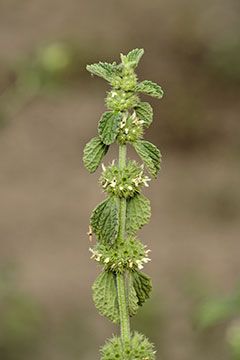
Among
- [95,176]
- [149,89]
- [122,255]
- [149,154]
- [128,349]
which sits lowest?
[128,349]

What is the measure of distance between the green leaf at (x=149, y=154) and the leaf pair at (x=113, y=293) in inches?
6.5

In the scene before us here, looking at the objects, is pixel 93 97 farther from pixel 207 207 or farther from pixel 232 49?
pixel 207 207

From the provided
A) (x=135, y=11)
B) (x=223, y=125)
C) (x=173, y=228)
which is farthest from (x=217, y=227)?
(x=135, y=11)

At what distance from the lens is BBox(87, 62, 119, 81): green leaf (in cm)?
163

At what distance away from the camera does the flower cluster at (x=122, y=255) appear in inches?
62.6

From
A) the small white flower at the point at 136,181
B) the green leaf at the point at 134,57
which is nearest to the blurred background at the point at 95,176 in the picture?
the green leaf at the point at 134,57

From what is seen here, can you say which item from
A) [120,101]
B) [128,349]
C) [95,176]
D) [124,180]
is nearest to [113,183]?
[124,180]

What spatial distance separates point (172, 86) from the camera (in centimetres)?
1064

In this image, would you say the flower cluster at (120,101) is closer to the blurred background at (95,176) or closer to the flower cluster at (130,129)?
the flower cluster at (130,129)

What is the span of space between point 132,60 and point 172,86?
29.6 ft

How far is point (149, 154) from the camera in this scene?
160 centimetres

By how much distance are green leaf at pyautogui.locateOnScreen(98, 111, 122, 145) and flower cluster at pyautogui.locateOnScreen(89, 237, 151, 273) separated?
16cm

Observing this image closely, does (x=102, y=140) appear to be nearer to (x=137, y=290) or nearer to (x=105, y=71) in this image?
(x=105, y=71)

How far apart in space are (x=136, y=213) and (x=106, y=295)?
5.1 inches
